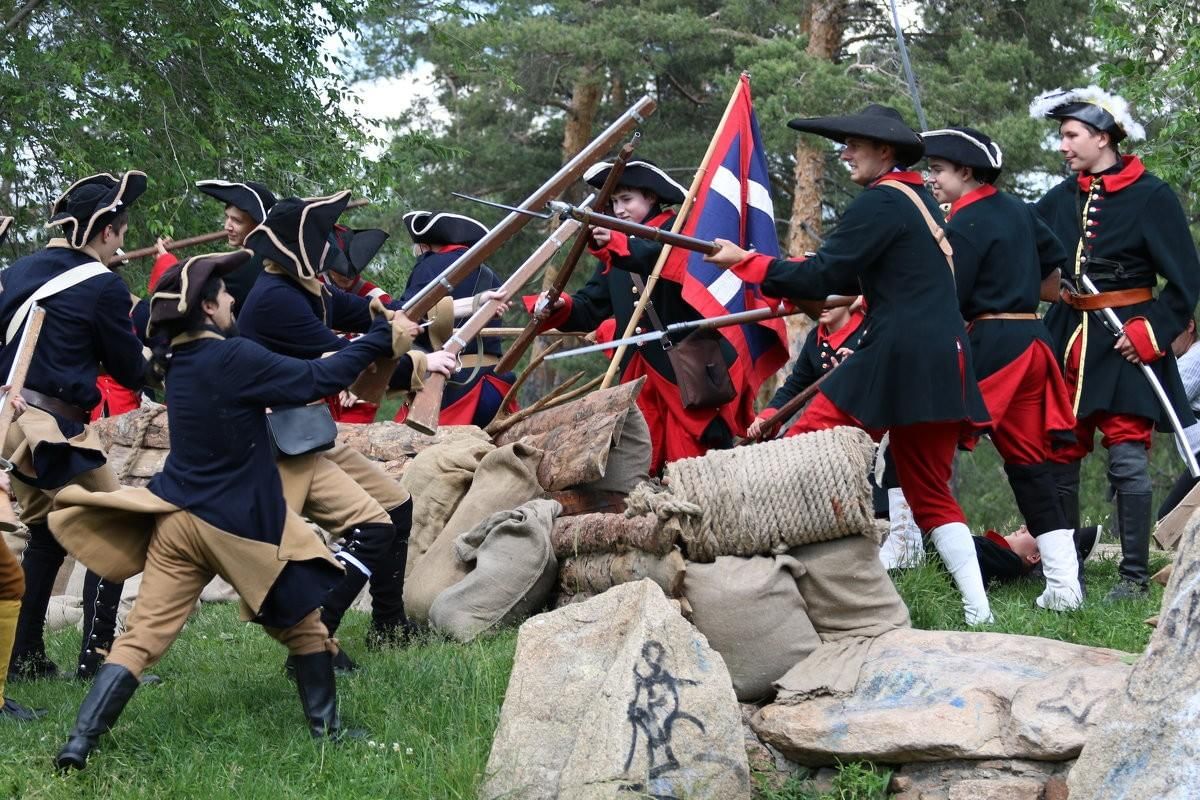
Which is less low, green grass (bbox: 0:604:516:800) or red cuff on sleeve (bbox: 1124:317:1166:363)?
red cuff on sleeve (bbox: 1124:317:1166:363)

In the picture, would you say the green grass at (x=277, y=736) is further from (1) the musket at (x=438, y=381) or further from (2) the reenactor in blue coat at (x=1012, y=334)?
(2) the reenactor in blue coat at (x=1012, y=334)

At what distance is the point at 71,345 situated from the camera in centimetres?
600

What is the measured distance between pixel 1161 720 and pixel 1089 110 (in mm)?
4369

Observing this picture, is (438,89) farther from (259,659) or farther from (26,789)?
(26,789)

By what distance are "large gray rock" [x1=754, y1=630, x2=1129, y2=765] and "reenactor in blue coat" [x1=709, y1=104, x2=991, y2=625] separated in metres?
0.89

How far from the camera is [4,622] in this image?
546 centimetres

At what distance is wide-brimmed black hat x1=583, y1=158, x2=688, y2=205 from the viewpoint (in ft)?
25.9

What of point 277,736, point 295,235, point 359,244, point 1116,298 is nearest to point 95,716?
point 277,736

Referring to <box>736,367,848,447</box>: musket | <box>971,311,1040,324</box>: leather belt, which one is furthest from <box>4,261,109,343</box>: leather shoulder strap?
<box>971,311,1040,324</box>: leather belt

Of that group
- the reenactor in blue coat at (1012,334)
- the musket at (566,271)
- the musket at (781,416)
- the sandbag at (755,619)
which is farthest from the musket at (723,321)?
the sandbag at (755,619)

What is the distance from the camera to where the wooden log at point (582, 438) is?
698 cm

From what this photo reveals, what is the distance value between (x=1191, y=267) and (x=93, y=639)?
5176 millimetres

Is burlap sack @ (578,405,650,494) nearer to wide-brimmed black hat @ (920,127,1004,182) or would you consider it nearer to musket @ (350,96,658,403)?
Answer: musket @ (350,96,658,403)

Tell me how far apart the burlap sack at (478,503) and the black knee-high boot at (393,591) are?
0.66 feet
